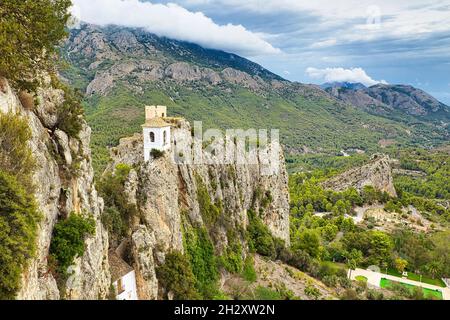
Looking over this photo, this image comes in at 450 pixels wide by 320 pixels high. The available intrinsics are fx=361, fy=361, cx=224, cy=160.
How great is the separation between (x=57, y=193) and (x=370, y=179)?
13243 centimetres

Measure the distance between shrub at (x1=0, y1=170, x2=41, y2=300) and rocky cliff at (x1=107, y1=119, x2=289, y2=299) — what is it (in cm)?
1417

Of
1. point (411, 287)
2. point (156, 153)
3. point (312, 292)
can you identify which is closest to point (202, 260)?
point (156, 153)

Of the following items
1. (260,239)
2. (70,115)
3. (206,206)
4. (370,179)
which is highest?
(70,115)

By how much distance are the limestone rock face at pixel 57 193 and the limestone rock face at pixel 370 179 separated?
404 ft

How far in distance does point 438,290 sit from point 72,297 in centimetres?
6035

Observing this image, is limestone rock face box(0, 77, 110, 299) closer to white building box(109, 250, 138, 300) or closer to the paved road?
white building box(109, 250, 138, 300)

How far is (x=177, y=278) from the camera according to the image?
31781 mm

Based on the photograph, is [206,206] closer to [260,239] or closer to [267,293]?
[267,293]

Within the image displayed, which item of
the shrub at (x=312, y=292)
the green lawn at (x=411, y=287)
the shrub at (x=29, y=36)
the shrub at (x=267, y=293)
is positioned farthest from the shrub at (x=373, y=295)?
the shrub at (x=29, y=36)

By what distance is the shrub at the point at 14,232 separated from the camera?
15117mm

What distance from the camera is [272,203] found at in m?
62.4

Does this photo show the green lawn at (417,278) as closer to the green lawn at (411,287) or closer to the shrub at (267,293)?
the green lawn at (411,287)
